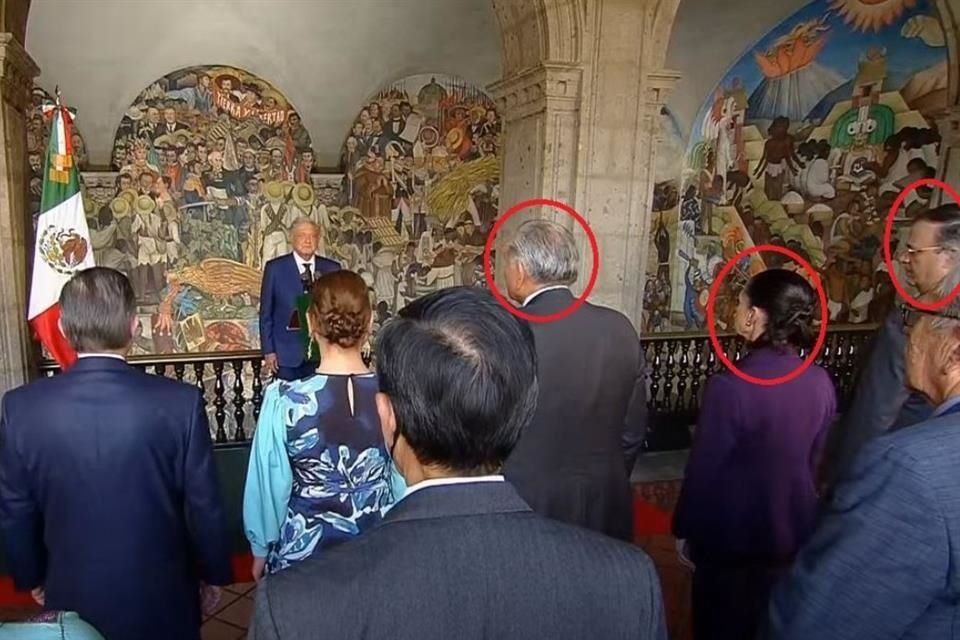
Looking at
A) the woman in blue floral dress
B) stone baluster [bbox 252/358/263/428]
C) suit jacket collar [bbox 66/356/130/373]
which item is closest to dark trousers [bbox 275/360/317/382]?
stone baluster [bbox 252/358/263/428]

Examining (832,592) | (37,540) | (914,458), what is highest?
(914,458)

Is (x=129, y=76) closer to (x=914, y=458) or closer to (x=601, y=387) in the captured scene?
(x=601, y=387)

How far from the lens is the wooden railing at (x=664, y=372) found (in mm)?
5090

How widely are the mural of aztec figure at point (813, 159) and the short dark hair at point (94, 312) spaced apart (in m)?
8.95

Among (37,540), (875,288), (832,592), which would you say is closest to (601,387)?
(832,592)

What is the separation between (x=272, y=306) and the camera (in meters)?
4.69

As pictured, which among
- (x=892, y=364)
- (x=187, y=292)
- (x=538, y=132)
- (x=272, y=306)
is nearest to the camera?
(x=892, y=364)

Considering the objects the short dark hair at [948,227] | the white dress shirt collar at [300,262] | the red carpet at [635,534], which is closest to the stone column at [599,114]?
the red carpet at [635,534]

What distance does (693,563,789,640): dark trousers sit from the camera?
2295 millimetres

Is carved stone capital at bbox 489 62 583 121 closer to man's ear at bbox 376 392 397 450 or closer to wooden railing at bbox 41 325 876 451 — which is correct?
wooden railing at bbox 41 325 876 451

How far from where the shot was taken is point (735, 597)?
2330 millimetres

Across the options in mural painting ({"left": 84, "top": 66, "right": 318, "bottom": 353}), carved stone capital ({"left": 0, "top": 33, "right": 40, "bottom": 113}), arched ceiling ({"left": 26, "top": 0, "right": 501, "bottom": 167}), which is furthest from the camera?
mural painting ({"left": 84, "top": 66, "right": 318, "bottom": 353})

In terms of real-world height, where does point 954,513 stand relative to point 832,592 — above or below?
above

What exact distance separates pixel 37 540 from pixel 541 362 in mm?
1484
